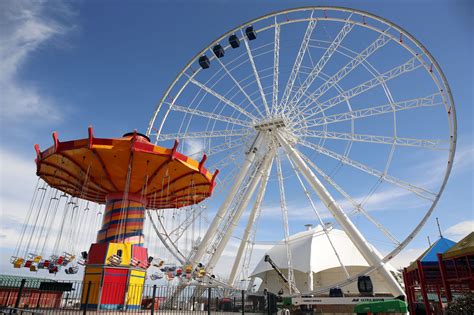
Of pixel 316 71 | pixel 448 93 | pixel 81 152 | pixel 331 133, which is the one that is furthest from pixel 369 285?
pixel 81 152

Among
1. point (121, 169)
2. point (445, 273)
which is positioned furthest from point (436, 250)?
point (121, 169)

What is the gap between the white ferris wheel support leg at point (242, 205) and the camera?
25297 mm

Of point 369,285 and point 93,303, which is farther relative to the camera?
point 369,285

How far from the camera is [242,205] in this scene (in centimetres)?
2530

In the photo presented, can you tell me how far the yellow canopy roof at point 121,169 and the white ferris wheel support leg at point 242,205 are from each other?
4.13 meters

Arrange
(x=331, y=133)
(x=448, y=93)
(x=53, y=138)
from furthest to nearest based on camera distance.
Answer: (x=331, y=133) < (x=448, y=93) < (x=53, y=138)

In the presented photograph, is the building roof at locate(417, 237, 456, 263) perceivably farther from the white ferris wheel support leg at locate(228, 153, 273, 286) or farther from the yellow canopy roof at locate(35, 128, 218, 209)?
the white ferris wheel support leg at locate(228, 153, 273, 286)

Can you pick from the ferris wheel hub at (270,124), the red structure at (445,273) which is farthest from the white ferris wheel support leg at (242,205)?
the red structure at (445,273)

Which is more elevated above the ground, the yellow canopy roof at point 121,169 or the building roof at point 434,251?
the yellow canopy roof at point 121,169

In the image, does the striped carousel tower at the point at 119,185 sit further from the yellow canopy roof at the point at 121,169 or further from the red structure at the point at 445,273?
the red structure at the point at 445,273

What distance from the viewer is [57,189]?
69.5 ft

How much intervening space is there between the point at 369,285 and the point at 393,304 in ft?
33.2

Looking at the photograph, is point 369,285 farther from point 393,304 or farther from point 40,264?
point 40,264

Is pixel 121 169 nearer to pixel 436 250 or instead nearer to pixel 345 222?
pixel 345 222
